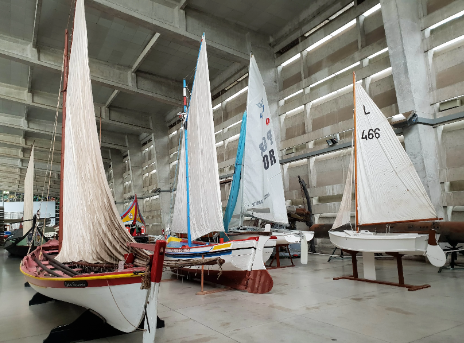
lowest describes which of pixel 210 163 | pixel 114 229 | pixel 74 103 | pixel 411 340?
pixel 411 340

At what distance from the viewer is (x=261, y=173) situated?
883cm

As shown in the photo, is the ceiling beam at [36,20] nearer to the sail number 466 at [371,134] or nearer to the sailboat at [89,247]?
the sailboat at [89,247]

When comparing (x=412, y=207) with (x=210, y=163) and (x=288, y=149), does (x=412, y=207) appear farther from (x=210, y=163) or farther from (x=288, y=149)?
(x=288, y=149)

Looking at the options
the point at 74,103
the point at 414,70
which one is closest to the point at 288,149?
the point at 414,70

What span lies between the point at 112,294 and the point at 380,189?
230 inches

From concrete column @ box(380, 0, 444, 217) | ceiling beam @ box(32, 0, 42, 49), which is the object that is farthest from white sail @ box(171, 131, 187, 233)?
ceiling beam @ box(32, 0, 42, 49)

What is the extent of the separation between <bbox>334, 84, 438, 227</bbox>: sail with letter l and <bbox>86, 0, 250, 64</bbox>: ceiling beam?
26.7 feet

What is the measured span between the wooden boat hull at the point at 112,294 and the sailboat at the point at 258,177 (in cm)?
546

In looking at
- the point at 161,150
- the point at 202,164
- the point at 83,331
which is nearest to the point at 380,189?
the point at 202,164

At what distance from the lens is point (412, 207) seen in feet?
21.8

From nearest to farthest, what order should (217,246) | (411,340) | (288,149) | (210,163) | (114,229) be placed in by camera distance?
1. (411,340)
2. (114,229)
3. (217,246)
4. (210,163)
5. (288,149)

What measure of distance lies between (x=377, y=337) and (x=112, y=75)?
16.8 metres

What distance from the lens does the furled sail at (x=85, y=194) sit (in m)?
4.53

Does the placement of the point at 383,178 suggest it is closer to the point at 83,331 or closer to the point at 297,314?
the point at 297,314
